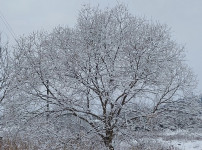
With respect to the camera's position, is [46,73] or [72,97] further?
[46,73]

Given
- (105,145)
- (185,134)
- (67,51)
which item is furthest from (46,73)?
(185,134)

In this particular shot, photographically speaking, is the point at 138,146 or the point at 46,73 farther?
the point at 46,73

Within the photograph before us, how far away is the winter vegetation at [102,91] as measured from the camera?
27.2ft

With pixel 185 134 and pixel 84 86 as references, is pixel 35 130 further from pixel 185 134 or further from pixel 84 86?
pixel 185 134

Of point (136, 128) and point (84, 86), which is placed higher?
point (84, 86)

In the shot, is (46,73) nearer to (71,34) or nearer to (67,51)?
(67,51)

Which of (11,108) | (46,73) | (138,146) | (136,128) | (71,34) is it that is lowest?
(138,146)

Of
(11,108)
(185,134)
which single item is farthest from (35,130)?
(185,134)

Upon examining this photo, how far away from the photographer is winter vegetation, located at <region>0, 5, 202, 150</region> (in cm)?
829

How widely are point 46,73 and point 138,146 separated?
353 cm

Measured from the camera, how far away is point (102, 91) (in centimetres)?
803

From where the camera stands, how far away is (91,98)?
8352 mm

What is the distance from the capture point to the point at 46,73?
29.3ft

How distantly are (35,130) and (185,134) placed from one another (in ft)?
15.7
